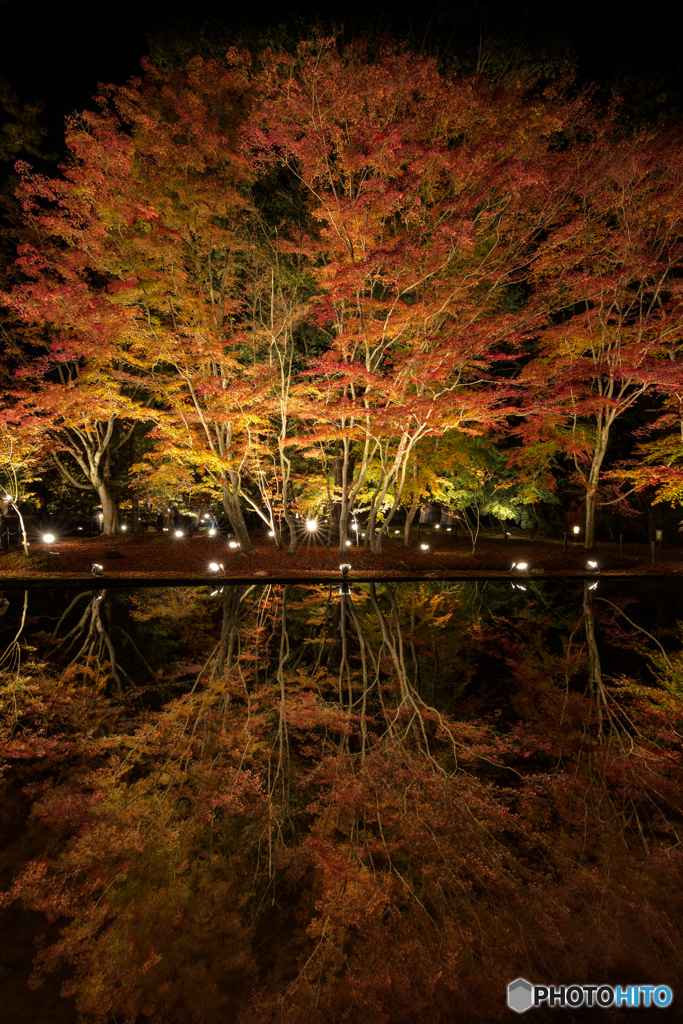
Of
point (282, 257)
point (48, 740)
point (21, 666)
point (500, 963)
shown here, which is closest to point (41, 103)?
point (282, 257)

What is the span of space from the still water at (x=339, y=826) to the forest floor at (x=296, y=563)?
6.09 m

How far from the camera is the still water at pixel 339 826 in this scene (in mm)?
2309

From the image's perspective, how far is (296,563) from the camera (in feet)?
46.6

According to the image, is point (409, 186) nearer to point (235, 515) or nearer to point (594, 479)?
point (235, 515)

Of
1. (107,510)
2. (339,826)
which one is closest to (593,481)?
(339,826)

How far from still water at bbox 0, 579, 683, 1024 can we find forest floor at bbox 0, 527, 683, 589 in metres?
6.09

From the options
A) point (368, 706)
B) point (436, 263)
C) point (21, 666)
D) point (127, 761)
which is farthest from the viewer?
point (436, 263)

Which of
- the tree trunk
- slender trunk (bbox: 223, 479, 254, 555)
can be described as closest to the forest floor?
slender trunk (bbox: 223, 479, 254, 555)

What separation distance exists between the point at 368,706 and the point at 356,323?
11.7m

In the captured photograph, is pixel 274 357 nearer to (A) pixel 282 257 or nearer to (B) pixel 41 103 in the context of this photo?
(A) pixel 282 257

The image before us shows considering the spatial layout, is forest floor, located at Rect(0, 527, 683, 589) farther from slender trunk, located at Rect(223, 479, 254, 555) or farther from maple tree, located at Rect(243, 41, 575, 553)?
maple tree, located at Rect(243, 41, 575, 553)

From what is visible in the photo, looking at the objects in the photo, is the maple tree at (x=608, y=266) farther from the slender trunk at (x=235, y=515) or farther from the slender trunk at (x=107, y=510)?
the slender trunk at (x=107, y=510)

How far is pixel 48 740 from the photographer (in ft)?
14.5

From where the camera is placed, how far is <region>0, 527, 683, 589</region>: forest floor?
12742 mm
